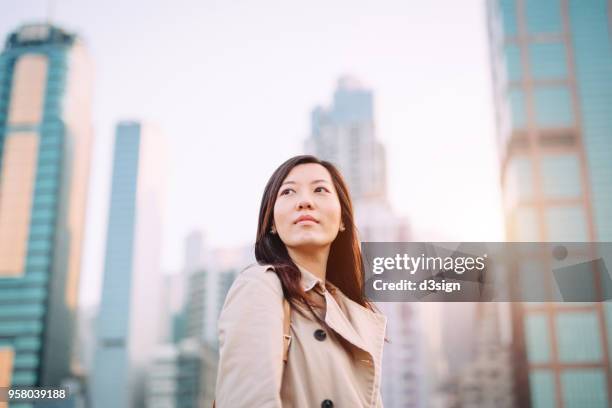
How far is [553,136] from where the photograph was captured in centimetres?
1210

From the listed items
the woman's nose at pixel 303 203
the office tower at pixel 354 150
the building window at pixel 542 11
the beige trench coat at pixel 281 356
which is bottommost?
the beige trench coat at pixel 281 356

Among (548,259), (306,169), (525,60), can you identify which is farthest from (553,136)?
(306,169)

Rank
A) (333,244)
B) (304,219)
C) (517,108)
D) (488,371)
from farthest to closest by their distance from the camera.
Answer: (488,371) < (517,108) < (333,244) < (304,219)

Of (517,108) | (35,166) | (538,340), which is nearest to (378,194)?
(538,340)

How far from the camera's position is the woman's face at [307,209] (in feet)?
4.77

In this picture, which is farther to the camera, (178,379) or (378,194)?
(178,379)

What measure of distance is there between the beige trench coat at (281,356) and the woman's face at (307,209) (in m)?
0.12

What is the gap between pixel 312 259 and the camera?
4.95ft

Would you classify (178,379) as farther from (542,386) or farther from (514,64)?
(514,64)

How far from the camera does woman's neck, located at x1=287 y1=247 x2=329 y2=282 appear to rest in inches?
58.6

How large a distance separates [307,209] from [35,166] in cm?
729

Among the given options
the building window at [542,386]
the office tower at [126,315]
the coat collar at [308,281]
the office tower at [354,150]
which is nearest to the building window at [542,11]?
the coat collar at [308,281]

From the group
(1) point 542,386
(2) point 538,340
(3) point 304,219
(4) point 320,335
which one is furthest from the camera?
(1) point 542,386

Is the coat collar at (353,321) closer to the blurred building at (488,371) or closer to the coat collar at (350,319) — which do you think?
the coat collar at (350,319)
